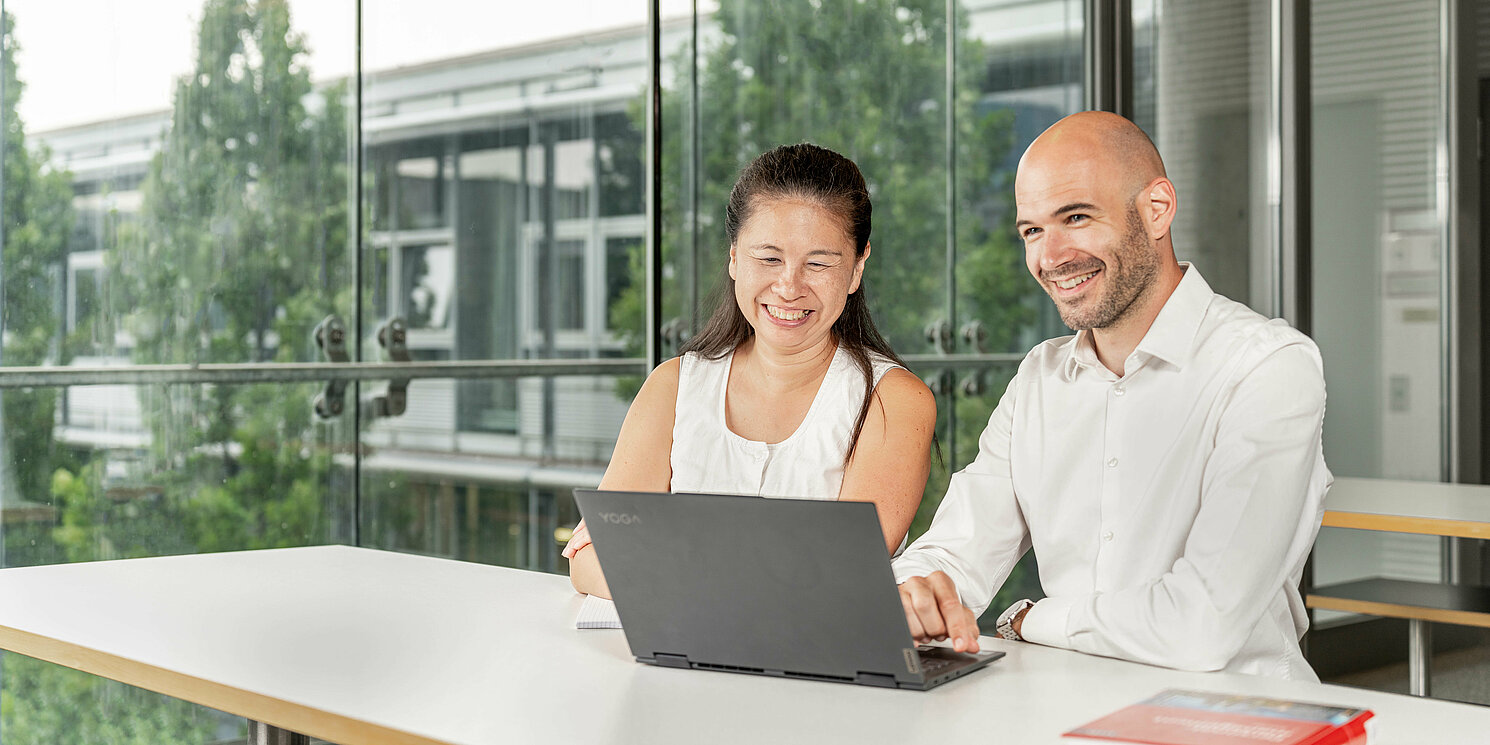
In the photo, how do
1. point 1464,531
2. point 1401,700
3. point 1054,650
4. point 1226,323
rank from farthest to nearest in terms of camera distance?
point 1464,531 → point 1226,323 → point 1054,650 → point 1401,700

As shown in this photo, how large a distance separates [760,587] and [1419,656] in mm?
2844

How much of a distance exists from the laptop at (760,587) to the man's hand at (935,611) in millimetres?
25

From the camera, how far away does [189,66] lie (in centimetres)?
331

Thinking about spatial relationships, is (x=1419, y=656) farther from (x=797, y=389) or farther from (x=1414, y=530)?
(x=797, y=389)

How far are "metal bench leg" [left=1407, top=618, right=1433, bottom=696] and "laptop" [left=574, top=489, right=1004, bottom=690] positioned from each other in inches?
102

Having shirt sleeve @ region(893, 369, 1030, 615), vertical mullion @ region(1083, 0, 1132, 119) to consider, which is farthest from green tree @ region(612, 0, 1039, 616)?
shirt sleeve @ region(893, 369, 1030, 615)

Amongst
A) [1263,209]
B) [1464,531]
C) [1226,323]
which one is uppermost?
[1263,209]

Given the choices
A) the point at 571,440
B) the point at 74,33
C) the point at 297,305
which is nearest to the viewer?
the point at 74,33

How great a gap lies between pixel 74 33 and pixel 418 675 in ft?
7.81

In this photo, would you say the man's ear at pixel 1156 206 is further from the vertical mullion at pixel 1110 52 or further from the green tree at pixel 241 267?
the vertical mullion at pixel 1110 52

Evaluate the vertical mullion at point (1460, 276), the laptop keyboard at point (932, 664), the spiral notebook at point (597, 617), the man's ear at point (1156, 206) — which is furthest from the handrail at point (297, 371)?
the vertical mullion at point (1460, 276)

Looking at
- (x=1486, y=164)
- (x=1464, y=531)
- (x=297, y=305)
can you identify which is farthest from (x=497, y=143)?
(x=1486, y=164)

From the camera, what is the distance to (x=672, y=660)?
4.78ft

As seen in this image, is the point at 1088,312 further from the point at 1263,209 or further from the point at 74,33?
the point at 1263,209
